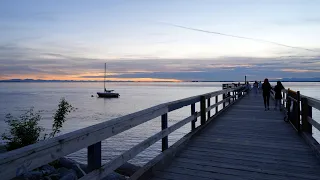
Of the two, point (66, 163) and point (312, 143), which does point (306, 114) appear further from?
point (66, 163)

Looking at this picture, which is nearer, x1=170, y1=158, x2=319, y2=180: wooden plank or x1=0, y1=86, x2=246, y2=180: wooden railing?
x1=0, y1=86, x2=246, y2=180: wooden railing

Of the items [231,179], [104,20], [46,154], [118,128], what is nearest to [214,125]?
[231,179]

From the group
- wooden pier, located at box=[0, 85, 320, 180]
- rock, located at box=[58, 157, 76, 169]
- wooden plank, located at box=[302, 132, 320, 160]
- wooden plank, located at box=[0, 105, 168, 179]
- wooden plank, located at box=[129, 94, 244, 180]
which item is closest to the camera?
wooden plank, located at box=[0, 105, 168, 179]

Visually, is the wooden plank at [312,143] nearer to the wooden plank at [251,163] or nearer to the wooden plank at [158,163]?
the wooden plank at [251,163]

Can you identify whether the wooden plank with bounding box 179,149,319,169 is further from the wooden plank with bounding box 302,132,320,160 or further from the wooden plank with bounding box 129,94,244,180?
the wooden plank with bounding box 302,132,320,160

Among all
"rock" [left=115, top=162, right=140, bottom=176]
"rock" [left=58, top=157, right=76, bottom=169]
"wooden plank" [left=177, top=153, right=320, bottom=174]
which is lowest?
"rock" [left=115, top=162, right=140, bottom=176]

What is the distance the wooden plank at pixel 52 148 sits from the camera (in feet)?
6.15

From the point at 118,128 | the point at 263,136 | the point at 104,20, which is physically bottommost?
the point at 263,136

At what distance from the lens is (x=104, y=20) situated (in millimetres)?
22094

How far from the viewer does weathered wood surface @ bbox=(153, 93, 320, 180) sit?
439 centimetres

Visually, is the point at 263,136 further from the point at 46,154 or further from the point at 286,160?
the point at 46,154

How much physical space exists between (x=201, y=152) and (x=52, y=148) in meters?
3.92

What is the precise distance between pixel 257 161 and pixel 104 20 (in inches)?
765

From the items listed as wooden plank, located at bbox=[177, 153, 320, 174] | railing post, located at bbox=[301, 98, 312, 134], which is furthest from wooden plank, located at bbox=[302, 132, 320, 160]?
wooden plank, located at bbox=[177, 153, 320, 174]
